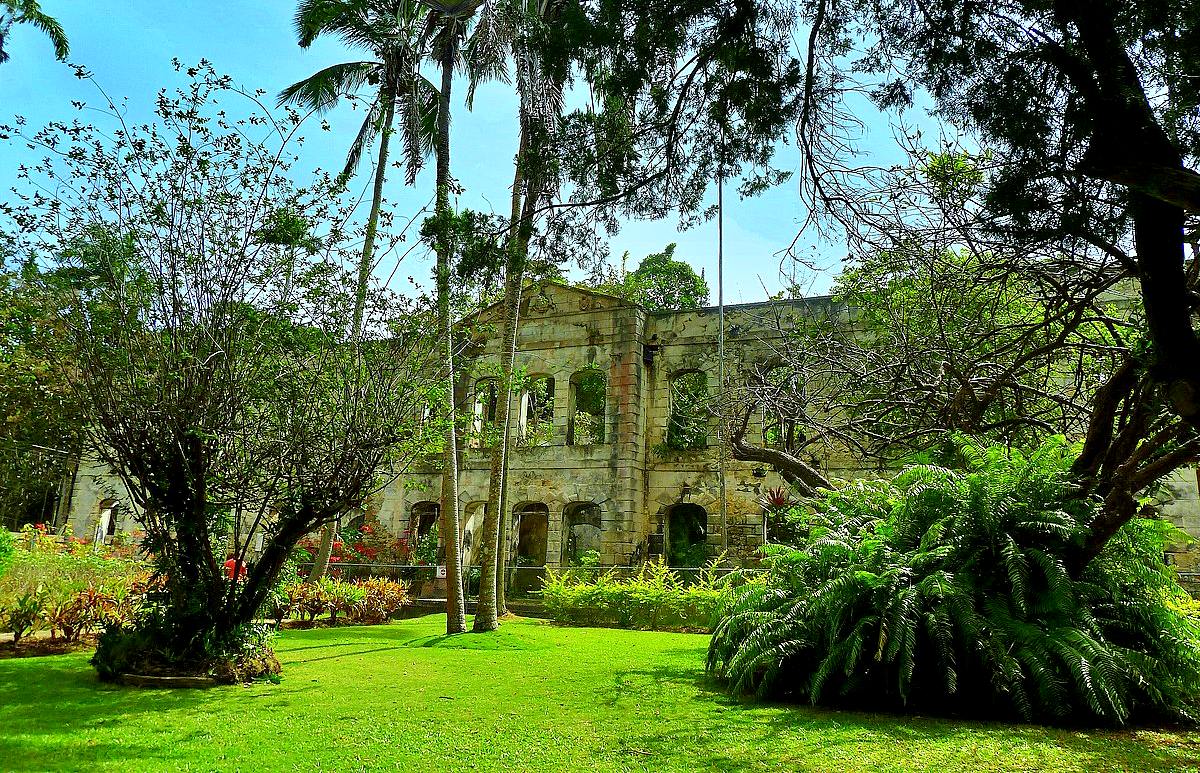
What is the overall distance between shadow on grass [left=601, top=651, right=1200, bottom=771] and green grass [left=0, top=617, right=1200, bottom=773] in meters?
0.01

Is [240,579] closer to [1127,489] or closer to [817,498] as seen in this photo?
[817,498]

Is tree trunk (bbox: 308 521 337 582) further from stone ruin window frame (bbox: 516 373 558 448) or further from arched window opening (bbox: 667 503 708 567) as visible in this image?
arched window opening (bbox: 667 503 708 567)

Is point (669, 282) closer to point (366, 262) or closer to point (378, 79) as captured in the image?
point (378, 79)

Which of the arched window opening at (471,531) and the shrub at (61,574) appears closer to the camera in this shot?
the shrub at (61,574)

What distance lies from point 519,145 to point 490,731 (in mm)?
5171

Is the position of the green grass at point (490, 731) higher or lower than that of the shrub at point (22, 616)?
lower

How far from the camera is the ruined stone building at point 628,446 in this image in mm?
18828

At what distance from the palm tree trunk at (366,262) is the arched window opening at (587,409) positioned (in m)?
7.27

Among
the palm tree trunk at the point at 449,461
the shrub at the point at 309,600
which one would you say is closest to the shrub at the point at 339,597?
the shrub at the point at 309,600

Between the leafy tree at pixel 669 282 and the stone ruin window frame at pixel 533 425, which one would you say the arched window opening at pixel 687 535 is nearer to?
the stone ruin window frame at pixel 533 425

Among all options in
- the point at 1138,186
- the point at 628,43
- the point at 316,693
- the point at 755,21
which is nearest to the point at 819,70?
the point at 755,21

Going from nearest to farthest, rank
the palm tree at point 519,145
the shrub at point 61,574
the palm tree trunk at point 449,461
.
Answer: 1. the palm tree at point 519,145
2. the shrub at point 61,574
3. the palm tree trunk at point 449,461

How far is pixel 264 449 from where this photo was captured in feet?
25.7

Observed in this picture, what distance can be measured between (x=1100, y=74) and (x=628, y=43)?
2957 mm
